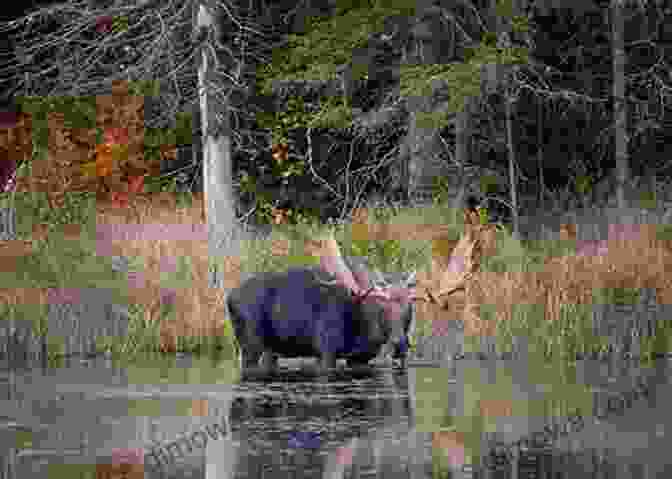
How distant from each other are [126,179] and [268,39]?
12.0 feet

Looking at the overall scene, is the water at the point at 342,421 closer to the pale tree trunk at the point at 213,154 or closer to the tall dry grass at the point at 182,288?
the tall dry grass at the point at 182,288

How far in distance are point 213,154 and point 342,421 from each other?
51.0ft

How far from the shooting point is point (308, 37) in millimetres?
31000

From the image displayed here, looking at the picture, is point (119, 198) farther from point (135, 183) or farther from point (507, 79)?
point (507, 79)

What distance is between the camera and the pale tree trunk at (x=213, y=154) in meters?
29.4

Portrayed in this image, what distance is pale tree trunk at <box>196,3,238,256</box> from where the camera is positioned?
29.4 meters

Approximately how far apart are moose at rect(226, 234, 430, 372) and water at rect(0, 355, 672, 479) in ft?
1.05

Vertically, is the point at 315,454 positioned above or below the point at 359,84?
below

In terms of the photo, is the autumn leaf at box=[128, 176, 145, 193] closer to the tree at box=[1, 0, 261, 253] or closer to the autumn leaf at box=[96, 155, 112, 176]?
the autumn leaf at box=[96, 155, 112, 176]

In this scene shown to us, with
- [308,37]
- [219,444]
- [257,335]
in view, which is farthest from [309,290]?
[308,37]

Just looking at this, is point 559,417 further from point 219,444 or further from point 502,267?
point 502,267

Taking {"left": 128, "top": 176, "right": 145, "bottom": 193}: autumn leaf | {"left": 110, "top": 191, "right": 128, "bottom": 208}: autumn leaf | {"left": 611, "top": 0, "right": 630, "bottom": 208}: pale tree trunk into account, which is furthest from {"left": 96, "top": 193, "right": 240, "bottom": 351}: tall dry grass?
{"left": 611, "top": 0, "right": 630, "bottom": 208}: pale tree trunk

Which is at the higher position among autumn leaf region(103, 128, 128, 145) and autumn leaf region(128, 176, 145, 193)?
autumn leaf region(103, 128, 128, 145)

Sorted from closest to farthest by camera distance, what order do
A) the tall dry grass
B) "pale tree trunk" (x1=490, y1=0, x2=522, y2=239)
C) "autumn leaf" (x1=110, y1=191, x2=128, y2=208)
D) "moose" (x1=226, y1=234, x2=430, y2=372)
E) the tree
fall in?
"moose" (x1=226, y1=234, x2=430, y2=372)
the tall dry grass
"pale tree trunk" (x1=490, y1=0, x2=522, y2=239)
the tree
"autumn leaf" (x1=110, y1=191, x2=128, y2=208)
